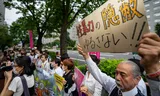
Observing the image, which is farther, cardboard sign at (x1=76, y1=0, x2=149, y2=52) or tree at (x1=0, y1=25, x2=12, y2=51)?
tree at (x1=0, y1=25, x2=12, y2=51)

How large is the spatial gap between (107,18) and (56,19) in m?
15.8

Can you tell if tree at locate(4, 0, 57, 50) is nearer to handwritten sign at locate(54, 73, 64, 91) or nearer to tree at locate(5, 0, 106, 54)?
tree at locate(5, 0, 106, 54)

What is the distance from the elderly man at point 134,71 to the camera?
95 centimetres

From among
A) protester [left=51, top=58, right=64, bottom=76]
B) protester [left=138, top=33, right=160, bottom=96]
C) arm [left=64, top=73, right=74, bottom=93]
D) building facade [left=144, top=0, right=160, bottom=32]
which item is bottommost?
arm [left=64, top=73, right=74, bottom=93]

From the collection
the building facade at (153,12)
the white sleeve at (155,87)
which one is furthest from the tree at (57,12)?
the building facade at (153,12)

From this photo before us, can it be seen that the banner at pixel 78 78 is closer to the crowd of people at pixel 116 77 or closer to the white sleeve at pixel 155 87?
the crowd of people at pixel 116 77

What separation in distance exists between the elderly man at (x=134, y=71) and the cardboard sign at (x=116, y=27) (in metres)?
0.29

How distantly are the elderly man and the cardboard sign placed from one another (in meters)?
0.29

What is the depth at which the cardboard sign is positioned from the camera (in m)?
1.35

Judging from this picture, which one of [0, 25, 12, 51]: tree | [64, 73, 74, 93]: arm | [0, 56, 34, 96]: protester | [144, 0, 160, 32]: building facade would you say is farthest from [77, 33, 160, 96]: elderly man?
[144, 0, 160, 32]: building facade

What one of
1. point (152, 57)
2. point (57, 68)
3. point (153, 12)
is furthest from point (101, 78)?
point (153, 12)

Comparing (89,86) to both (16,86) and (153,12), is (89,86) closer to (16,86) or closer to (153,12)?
(16,86)

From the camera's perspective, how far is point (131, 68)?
1.93 metres

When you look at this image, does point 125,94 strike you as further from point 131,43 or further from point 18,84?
point 18,84
